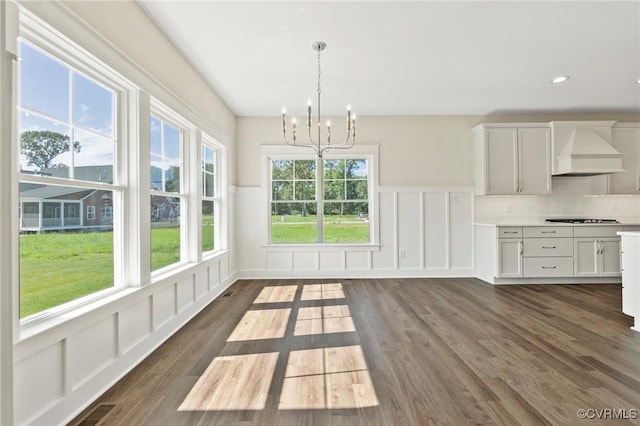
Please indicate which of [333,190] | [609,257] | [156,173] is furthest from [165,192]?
[609,257]

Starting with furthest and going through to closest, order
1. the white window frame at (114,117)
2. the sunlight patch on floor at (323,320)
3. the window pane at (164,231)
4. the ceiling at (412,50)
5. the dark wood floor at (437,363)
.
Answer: the sunlight patch on floor at (323,320) → the window pane at (164,231) → the ceiling at (412,50) → the dark wood floor at (437,363) → the white window frame at (114,117)

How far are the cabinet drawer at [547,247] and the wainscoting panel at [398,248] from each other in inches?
33.4

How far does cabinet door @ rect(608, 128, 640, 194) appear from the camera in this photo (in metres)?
5.20

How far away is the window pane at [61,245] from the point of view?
1636 millimetres

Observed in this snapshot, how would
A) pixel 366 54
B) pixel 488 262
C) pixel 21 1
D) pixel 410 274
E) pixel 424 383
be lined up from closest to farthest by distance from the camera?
pixel 21 1, pixel 424 383, pixel 366 54, pixel 488 262, pixel 410 274

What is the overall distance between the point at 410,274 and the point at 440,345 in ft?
9.18

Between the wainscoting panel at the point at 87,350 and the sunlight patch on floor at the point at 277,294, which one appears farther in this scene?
the sunlight patch on floor at the point at 277,294

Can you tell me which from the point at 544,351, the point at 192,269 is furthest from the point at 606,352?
the point at 192,269

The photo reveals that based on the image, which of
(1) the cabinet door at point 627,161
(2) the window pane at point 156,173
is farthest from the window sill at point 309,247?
(1) the cabinet door at point 627,161

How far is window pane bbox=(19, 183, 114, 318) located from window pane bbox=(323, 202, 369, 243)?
368 cm

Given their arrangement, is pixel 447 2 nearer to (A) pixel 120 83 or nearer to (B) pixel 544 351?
(A) pixel 120 83

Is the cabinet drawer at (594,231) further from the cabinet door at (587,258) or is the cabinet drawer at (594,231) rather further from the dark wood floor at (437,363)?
the dark wood floor at (437,363)

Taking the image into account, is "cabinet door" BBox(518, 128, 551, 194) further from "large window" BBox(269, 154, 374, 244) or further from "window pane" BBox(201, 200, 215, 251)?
"window pane" BBox(201, 200, 215, 251)

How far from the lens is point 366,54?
3328mm
